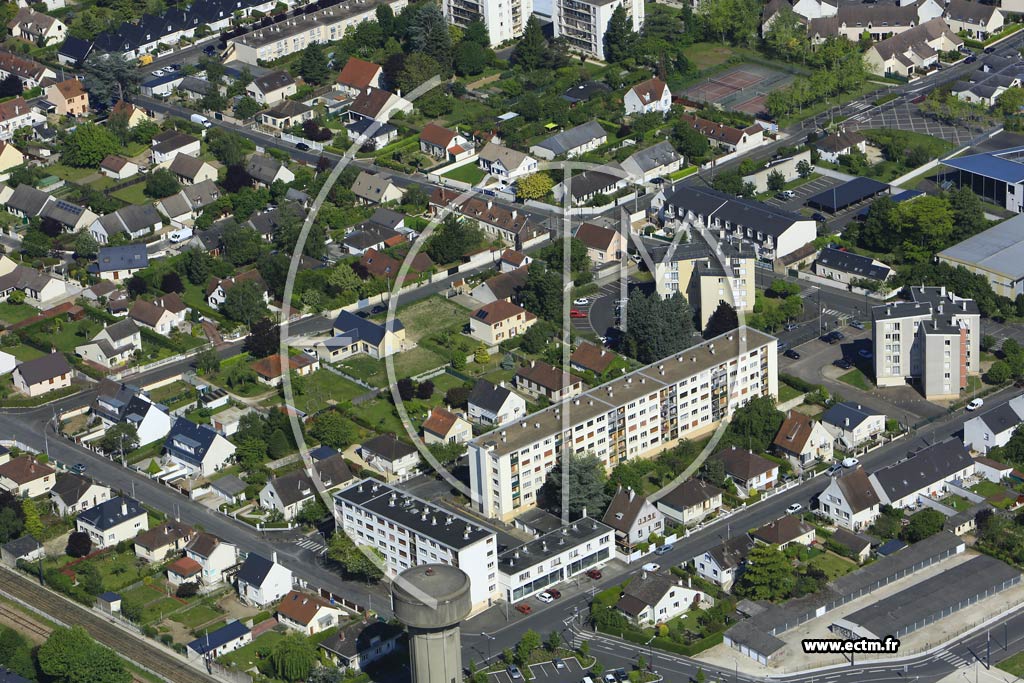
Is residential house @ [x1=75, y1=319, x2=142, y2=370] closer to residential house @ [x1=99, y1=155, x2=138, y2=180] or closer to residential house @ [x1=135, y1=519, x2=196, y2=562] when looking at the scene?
residential house @ [x1=135, y1=519, x2=196, y2=562]

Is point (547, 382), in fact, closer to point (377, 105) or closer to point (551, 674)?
point (551, 674)

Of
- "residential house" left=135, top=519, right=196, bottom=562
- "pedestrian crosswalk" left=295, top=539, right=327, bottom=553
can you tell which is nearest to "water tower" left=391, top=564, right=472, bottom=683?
"pedestrian crosswalk" left=295, top=539, right=327, bottom=553

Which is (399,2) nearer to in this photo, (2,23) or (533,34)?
(533,34)

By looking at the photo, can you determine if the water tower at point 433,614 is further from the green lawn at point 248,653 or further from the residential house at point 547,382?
the residential house at point 547,382

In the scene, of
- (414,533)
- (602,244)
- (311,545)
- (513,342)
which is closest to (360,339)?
(513,342)

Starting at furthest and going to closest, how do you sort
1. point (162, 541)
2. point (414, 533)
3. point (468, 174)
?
point (468, 174) < point (162, 541) < point (414, 533)
